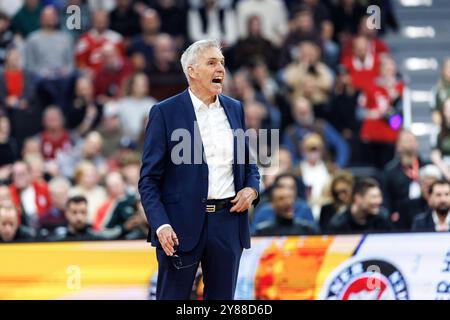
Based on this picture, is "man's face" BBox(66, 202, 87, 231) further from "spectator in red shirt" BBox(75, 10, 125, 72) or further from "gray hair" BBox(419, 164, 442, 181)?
"spectator in red shirt" BBox(75, 10, 125, 72)

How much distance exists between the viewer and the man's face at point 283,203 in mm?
11205

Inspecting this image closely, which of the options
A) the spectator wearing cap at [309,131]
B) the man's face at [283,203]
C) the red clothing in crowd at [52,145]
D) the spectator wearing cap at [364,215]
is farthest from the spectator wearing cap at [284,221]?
the red clothing in crowd at [52,145]

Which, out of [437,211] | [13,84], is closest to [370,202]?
[437,211]

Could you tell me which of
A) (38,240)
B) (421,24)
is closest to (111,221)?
(38,240)

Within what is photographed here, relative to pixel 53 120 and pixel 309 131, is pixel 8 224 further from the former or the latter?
pixel 309 131

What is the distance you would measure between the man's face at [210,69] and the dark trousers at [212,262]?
700mm

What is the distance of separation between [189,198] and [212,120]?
0.47 metres

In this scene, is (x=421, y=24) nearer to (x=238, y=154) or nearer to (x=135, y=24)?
(x=135, y=24)

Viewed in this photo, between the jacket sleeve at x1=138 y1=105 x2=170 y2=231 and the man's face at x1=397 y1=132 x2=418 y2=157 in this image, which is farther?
the man's face at x1=397 y1=132 x2=418 y2=157

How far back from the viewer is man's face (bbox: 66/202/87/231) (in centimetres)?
1135

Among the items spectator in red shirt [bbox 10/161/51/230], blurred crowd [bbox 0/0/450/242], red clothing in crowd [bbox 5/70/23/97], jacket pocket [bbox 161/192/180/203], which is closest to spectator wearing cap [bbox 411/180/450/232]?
blurred crowd [bbox 0/0/450/242]

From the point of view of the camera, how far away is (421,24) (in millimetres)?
16609

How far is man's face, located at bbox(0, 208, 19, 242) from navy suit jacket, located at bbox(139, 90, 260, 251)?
362 centimetres

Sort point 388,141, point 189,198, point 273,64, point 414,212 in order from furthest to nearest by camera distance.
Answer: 1. point 273,64
2. point 388,141
3. point 414,212
4. point 189,198
